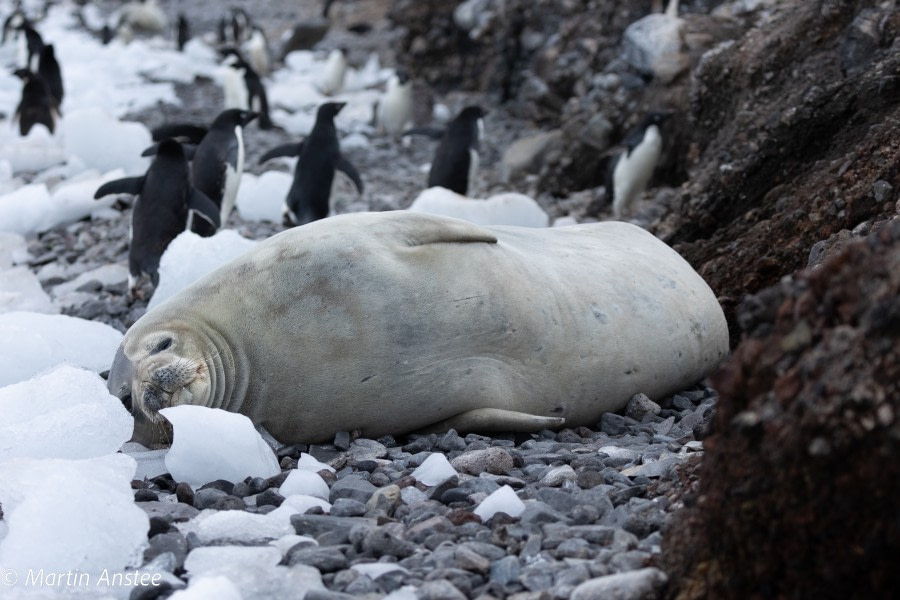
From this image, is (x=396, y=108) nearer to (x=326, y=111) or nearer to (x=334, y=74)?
(x=334, y=74)

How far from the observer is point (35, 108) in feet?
42.9

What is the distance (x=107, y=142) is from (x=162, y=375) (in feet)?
23.0

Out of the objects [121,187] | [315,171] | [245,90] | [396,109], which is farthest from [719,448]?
[245,90]

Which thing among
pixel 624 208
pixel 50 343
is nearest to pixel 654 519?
pixel 50 343

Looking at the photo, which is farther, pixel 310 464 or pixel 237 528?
pixel 310 464

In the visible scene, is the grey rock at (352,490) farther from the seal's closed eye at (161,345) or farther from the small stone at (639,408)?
A: the small stone at (639,408)

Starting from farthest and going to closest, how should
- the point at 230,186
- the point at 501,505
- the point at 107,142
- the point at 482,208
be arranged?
the point at 107,142 → the point at 230,186 → the point at 482,208 → the point at 501,505

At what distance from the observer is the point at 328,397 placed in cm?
381

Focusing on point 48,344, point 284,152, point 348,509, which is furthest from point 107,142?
point 348,509

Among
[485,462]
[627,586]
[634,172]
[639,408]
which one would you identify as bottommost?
[634,172]

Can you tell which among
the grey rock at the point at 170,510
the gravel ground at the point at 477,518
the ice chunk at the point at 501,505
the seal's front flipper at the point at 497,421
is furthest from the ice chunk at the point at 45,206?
the ice chunk at the point at 501,505

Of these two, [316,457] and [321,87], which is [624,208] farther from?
[321,87]

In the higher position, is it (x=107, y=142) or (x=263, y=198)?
(x=107, y=142)

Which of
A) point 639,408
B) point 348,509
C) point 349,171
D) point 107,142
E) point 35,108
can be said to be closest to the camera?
point 348,509
